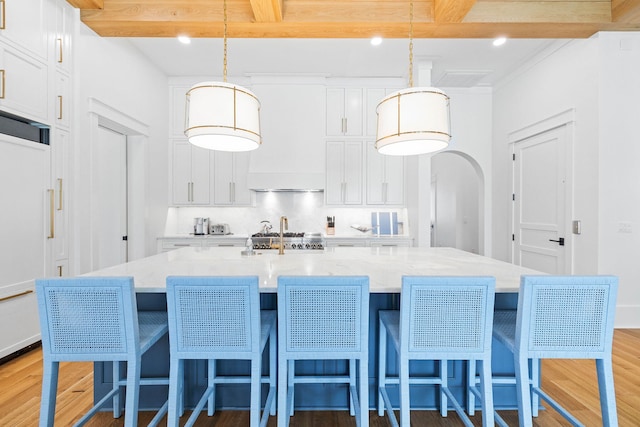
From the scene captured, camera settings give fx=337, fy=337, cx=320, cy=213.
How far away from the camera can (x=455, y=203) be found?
7707 millimetres

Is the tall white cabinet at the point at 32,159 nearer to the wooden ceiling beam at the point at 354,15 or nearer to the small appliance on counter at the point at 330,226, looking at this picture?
the wooden ceiling beam at the point at 354,15

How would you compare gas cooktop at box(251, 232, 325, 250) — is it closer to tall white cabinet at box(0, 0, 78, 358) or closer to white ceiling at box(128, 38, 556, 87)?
tall white cabinet at box(0, 0, 78, 358)

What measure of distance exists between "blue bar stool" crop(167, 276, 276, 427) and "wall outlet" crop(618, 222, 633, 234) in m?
3.71

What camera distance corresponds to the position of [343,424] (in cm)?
190

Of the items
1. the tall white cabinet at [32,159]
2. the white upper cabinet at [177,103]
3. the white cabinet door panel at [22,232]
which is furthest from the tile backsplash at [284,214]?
the white cabinet door panel at [22,232]

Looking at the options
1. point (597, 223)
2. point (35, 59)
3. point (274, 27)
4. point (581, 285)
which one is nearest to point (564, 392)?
point (581, 285)

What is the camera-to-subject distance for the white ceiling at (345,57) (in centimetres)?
385

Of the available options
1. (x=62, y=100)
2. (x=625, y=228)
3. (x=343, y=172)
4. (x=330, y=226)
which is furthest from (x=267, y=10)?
(x=625, y=228)

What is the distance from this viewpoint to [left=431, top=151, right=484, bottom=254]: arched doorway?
706 centimetres

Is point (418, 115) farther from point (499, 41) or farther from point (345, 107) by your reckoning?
point (345, 107)

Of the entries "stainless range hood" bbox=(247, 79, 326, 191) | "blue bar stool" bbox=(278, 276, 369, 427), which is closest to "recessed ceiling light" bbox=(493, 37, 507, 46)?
"stainless range hood" bbox=(247, 79, 326, 191)

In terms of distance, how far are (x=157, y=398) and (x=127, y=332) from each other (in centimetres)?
82

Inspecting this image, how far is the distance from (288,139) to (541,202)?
3.31 meters

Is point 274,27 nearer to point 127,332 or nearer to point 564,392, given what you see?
point 127,332
